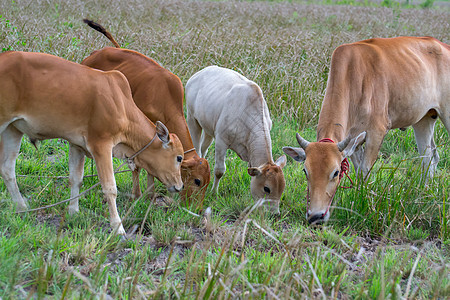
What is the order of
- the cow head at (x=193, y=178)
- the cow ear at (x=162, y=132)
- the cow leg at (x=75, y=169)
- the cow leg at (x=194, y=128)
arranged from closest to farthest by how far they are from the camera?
the cow ear at (x=162, y=132) → the cow leg at (x=75, y=169) → the cow head at (x=193, y=178) → the cow leg at (x=194, y=128)

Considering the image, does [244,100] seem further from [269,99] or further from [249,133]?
[269,99]

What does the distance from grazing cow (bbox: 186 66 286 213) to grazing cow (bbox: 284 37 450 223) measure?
1.18 feet

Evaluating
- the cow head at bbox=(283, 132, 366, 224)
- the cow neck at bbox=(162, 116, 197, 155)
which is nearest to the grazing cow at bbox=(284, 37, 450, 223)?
the cow head at bbox=(283, 132, 366, 224)

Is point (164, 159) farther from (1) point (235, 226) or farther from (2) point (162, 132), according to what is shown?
(1) point (235, 226)

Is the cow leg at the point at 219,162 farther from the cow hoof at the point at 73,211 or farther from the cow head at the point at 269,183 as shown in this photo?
the cow hoof at the point at 73,211

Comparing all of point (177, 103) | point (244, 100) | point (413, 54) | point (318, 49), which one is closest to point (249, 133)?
point (244, 100)

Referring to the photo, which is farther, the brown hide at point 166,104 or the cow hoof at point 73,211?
the brown hide at point 166,104

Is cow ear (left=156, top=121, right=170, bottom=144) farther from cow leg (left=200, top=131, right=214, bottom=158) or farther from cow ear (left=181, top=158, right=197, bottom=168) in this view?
cow leg (left=200, top=131, right=214, bottom=158)

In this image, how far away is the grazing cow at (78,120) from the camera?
4.18 m

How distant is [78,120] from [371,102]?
328cm

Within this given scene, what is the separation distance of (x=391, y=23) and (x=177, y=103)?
13223 mm

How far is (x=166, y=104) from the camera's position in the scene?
5.42 m

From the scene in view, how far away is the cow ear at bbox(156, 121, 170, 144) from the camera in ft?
15.2

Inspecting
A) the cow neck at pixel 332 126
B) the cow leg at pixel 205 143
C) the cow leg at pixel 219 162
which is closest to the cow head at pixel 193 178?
the cow leg at pixel 219 162
